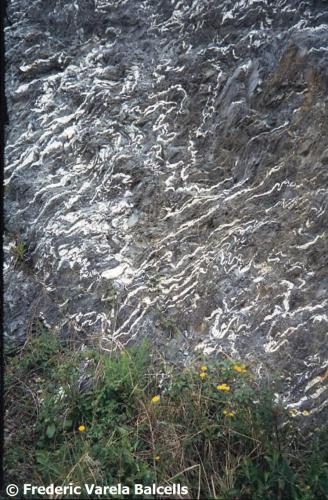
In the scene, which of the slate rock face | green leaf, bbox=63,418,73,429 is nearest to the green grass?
green leaf, bbox=63,418,73,429

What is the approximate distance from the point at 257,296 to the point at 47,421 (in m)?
1.73

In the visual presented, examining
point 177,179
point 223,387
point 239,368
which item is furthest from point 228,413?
point 177,179

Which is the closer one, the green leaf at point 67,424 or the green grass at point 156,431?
the green grass at point 156,431

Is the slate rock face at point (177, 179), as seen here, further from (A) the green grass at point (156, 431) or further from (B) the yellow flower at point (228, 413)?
(B) the yellow flower at point (228, 413)

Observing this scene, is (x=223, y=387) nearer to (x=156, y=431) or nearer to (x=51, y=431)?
(x=156, y=431)

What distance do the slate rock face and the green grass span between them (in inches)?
11.5

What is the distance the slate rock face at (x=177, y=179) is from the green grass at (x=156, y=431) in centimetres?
29

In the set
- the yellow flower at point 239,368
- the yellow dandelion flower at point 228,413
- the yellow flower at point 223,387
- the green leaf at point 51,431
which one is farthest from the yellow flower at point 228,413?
the green leaf at point 51,431

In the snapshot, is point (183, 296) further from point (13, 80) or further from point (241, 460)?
point (13, 80)

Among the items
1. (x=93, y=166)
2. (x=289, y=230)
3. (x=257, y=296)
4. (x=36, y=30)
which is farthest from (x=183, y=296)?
(x=36, y=30)

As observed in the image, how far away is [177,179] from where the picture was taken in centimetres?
455

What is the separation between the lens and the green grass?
116 inches

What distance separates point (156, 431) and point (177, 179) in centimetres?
220

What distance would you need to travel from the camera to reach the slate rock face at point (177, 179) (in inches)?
153
